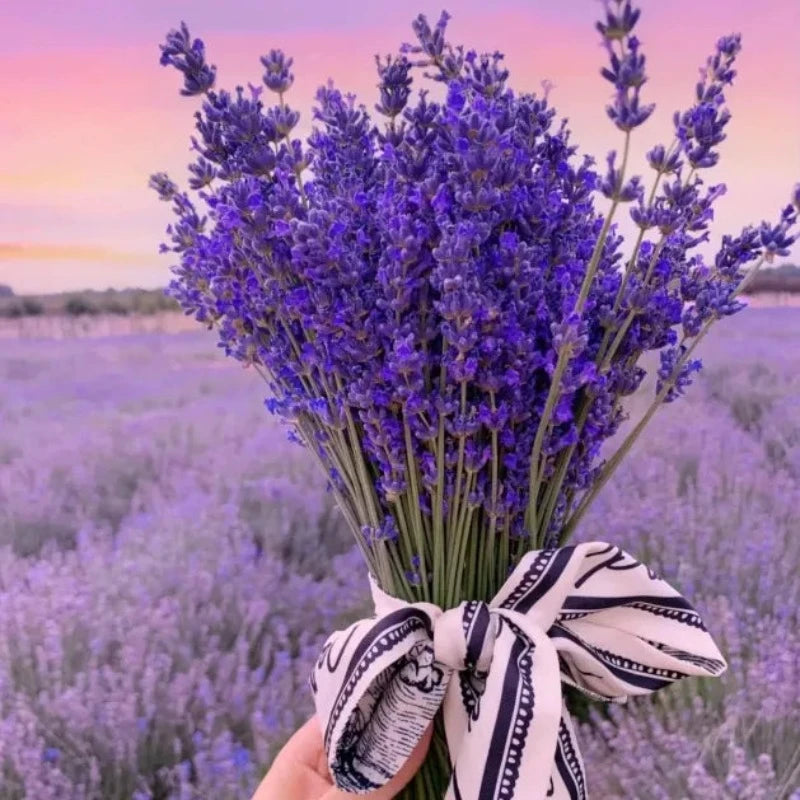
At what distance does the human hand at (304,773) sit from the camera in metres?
0.77

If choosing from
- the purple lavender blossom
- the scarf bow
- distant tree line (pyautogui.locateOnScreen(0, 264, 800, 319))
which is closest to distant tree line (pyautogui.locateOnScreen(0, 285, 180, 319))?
distant tree line (pyautogui.locateOnScreen(0, 264, 800, 319))

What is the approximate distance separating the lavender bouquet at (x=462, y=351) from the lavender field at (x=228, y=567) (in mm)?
395

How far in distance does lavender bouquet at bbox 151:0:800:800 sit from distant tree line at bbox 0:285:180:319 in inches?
26.8

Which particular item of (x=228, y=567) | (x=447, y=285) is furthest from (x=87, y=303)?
(x=447, y=285)

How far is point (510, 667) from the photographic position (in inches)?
27.1

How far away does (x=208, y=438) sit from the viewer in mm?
1361

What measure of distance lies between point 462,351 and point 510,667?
225 mm

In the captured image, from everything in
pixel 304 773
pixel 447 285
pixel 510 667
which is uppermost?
pixel 447 285

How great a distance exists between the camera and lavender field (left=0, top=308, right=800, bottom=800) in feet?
3.56

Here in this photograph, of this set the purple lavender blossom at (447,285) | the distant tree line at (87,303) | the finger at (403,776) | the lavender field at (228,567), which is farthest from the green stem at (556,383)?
the distant tree line at (87,303)

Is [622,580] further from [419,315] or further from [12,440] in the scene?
[12,440]

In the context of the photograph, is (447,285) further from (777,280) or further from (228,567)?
(777,280)

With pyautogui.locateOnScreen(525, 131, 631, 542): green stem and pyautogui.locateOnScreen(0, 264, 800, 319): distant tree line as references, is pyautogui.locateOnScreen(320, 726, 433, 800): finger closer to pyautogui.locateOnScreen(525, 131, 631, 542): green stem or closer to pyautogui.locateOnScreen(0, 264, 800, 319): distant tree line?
pyautogui.locateOnScreen(525, 131, 631, 542): green stem

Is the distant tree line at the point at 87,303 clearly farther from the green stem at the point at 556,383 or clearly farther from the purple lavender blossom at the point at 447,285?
the green stem at the point at 556,383
